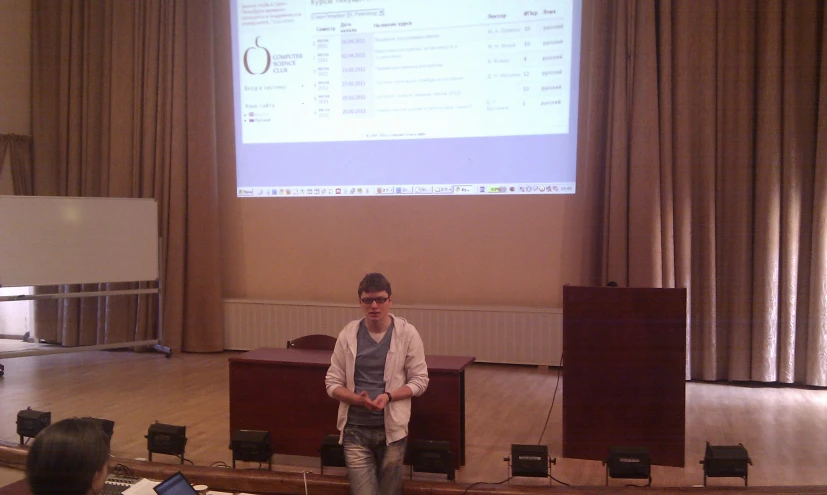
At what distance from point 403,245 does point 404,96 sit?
4.39 feet

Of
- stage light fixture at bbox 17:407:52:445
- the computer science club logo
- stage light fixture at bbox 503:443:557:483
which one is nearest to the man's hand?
stage light fixture at bbox 503:443:557:483

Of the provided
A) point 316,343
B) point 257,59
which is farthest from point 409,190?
point 316,343

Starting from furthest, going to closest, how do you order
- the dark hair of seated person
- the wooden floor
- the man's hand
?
the wooden floor
the man's hand
the dark hair of seated person

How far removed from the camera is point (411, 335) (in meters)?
3.11

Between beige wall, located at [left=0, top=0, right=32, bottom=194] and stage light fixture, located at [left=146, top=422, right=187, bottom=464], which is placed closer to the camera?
stage light fixture, located at [left=146, top=422, right=187, bottom=464]

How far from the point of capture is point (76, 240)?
236 inches

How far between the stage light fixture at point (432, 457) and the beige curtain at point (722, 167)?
9.21 ft

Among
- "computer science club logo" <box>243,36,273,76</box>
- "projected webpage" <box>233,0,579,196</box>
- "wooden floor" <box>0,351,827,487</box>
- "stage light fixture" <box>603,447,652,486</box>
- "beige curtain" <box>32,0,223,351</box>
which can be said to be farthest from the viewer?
"beige curtain" <box>32,0,223,351</box>

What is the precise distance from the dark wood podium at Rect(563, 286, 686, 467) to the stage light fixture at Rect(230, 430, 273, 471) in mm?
1549

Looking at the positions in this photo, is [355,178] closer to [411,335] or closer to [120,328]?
[120,328]

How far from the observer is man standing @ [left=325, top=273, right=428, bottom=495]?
2.99 m

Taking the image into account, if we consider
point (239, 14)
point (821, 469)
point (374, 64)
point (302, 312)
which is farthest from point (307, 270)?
point (821, 469)

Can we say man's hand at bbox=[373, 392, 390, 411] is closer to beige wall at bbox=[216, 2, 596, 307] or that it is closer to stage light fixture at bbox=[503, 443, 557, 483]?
stage light fixture at bbox=[503, 443, 557, 483]

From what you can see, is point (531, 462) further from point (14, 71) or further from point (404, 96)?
point (14, 71)
